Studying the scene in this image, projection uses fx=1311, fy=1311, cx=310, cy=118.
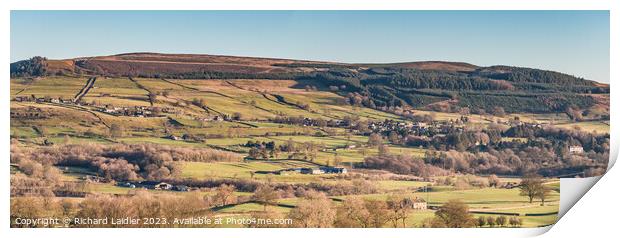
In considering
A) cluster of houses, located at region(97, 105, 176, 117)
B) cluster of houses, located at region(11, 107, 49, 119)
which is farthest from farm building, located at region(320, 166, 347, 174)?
cluster of houses, located at region(11, 107, 49, 119)

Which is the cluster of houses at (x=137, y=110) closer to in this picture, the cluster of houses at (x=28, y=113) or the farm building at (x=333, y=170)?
the cluster of houses at (x=28, y=113)

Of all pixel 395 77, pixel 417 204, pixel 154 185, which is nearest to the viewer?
pixel 417 204

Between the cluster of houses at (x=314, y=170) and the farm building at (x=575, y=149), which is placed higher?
the farm building at (x=575, y=149)

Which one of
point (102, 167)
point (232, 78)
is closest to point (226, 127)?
point (232, 78)

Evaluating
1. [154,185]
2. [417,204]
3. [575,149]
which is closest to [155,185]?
[154,185]

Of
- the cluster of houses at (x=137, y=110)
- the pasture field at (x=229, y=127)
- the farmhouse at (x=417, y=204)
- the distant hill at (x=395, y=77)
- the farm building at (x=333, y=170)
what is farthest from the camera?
the cluster of houses at (x=137, y=110)

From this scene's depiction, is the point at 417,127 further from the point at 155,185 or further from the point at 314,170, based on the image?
the point at 155,185

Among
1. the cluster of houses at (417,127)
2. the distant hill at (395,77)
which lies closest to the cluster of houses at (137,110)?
the distant hill at (395,77)

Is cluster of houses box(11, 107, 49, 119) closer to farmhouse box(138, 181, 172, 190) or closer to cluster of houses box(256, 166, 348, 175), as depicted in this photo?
farmhouse box(138, 181, 172, 190)
